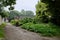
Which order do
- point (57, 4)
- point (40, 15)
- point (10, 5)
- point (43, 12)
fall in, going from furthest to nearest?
point (40, 15), point (43, 12), point (10, 5), point (57, 4)

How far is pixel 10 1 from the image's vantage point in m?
26.3

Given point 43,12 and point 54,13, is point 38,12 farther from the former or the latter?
point 54,13

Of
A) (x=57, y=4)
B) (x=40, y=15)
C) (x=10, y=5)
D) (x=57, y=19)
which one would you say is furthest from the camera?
(x=40, y=15)

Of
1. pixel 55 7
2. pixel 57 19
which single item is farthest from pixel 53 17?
pixel 55 7

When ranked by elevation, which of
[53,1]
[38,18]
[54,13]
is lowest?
[38,18]

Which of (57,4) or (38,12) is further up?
(57,4)

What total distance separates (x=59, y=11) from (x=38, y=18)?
31.6 ft

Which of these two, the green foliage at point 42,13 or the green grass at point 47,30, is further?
the green foliage at point 42,13

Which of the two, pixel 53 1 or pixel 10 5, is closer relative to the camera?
pixel 53 1

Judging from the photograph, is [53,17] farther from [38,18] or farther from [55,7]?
[38,18]

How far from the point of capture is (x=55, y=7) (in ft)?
78.9

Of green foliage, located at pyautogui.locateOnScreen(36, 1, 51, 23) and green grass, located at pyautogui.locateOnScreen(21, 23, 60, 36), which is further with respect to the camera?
green foliage, located at pyautogui.locateOnScreen(36, 1, 51, 23)

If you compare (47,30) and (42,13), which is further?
(42,13)

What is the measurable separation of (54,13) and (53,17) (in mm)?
1872
